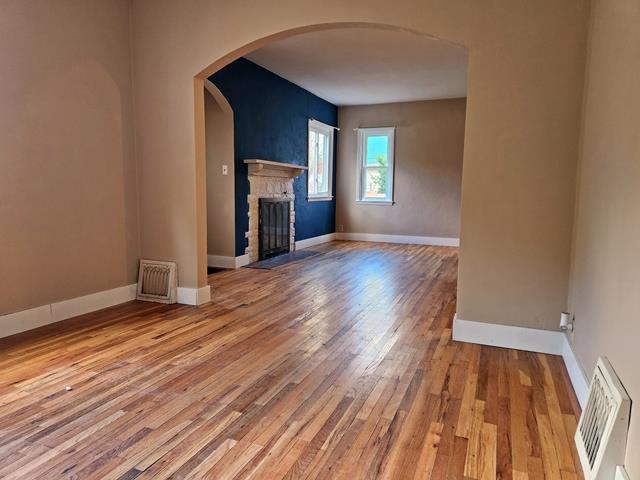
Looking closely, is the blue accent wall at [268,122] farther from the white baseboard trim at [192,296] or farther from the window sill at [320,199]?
the white baseboard trim at [192,296]

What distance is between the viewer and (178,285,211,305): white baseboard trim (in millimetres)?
3842

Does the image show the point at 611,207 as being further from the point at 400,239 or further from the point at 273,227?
the point at 400,239

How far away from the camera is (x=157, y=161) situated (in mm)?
3873

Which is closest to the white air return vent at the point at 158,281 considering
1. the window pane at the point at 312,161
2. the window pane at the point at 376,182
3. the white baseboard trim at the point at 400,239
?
the window pane at the point at 312,161

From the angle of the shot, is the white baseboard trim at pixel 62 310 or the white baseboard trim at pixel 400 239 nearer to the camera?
the white baseboard trim at pixel 62 310

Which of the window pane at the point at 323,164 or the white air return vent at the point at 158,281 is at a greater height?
the window pane at the point at 323,164

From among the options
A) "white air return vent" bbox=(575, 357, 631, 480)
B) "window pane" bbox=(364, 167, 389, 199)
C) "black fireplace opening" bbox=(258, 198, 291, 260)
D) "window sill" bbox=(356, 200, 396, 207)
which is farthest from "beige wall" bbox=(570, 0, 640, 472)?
"window pane" bbox=(364, 167, 389, 199)

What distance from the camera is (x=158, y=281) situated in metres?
3.94

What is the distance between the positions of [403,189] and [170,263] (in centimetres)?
554

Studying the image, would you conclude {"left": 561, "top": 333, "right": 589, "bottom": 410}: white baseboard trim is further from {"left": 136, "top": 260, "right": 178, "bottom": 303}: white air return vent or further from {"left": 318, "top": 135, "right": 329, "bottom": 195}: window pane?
{"left": 318, "top": 135, "right": 329, "bottom": 195}: window pane

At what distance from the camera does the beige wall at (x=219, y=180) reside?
5.48 metres

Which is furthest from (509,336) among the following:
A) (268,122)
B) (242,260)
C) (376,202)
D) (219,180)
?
(376,202)

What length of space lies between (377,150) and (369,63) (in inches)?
118

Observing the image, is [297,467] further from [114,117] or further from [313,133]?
[313,133]
